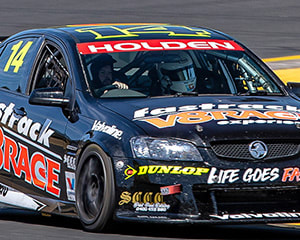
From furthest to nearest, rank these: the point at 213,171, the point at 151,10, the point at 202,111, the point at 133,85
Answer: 1. the point at 151,10
2. the point at 133,85
3. the point at 202,111
4. the point at 213,171

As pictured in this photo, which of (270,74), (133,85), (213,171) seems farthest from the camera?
(270,74)

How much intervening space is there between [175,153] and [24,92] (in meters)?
2.15

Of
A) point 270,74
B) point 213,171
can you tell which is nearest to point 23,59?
point 270,74

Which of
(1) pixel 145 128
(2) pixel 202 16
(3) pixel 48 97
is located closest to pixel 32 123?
(3) pixel 48 97

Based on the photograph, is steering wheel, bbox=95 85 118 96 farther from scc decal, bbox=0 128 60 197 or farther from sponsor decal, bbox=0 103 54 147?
scc decal, bbox=0 128 60 197

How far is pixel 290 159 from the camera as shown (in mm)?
6840

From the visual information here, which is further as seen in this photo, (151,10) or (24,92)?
(151,10)

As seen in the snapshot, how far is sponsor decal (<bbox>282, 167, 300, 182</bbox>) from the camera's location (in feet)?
22.3

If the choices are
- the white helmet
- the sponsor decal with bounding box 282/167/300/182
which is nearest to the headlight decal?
the sponsor decal with bounding box 282/167/300/182

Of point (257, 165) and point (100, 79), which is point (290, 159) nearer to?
point (257, 165)

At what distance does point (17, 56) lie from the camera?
8.97 metres

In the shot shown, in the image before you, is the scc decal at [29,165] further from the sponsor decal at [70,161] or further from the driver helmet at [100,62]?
the driver helmet at [100,62]

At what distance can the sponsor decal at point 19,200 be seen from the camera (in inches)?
313

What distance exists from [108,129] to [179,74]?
127 centimetres
